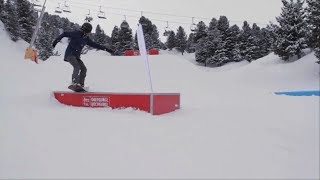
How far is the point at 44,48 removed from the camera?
164 feet

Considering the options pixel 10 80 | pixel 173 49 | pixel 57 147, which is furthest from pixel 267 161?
pixel 173 49

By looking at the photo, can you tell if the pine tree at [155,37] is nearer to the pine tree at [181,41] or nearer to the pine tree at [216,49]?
the pine tree at [181,41]

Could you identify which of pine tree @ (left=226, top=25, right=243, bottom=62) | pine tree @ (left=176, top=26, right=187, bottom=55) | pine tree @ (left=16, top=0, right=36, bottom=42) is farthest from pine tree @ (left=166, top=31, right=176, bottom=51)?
pine tree @ (left=16, top=0, right=36, bottom=42)

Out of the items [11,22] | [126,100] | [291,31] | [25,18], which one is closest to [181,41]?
[25,18]

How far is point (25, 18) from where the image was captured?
1881 inches

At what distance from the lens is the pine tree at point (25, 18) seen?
4719cm

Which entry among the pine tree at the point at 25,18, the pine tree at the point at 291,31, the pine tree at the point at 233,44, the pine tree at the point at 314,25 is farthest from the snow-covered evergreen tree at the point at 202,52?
the pine tree at the point at 314,25

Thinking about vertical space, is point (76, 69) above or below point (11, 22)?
below

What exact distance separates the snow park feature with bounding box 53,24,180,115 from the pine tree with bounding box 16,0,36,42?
41438mm

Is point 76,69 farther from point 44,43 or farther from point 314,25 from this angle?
point 44,43

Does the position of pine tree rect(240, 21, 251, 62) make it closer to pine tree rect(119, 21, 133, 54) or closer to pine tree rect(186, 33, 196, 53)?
pine tree rect(186, 33, 196, 53)

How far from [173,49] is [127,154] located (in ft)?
213

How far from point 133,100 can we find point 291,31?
22578 millimetres

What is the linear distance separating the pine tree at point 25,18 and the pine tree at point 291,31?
3324cm
